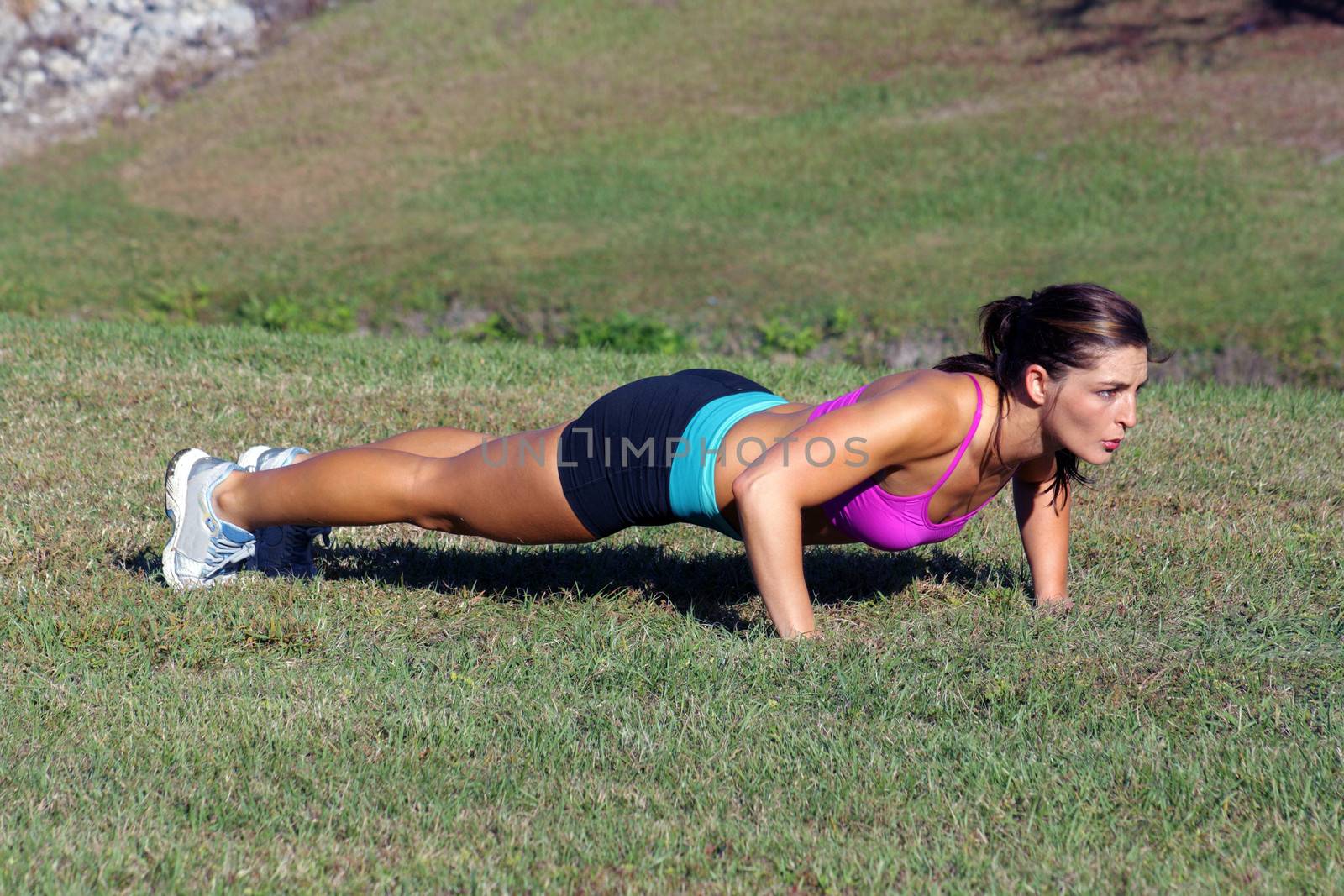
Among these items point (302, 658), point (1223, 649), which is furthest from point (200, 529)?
point (1223, 649)

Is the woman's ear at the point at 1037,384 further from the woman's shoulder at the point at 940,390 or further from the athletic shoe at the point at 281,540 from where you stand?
the athletic shoe at the point at 281,540

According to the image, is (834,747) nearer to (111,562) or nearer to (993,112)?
(111,562)

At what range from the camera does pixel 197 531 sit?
15.5 ft

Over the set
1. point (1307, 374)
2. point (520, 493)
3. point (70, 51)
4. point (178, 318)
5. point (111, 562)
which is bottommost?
point (1307, 374)

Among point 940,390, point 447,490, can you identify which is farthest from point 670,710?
point 940,390

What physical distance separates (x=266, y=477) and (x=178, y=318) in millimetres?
10396

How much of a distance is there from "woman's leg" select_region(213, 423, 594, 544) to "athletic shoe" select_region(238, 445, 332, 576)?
0.33 meters

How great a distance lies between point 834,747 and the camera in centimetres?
360

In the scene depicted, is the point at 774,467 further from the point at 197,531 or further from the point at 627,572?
the point at 197,531

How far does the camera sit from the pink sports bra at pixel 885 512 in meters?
4.11

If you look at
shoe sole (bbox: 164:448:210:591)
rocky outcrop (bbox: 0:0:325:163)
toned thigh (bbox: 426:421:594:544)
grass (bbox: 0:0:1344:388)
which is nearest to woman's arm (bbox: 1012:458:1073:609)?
toned thigh (bbox: 426:421:594:544)

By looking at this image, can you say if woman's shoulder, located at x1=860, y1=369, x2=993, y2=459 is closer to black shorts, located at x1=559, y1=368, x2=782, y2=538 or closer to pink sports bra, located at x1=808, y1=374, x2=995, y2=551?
pink sports bra, located at x1=808, y1=374, x2=995, y2=551

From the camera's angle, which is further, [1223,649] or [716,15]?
[716,15]

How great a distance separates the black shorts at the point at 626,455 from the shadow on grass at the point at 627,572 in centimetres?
74
